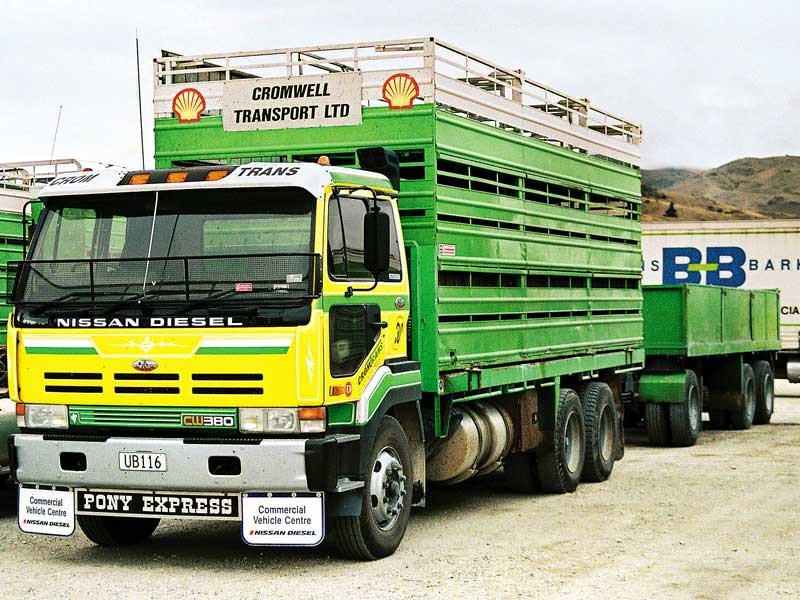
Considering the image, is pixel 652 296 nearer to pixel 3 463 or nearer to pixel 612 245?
pixel 612 245

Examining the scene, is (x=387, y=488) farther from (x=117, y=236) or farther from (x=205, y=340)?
(x=117, y=236)

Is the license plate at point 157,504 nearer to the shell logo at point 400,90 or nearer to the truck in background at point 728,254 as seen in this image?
the shell logo at point 400,90

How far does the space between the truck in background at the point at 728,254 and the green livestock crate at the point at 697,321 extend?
655 centimetres

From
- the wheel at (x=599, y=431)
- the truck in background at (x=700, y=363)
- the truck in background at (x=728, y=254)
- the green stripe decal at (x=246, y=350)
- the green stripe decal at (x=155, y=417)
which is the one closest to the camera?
the green stripe decal at (x=246, y=350)

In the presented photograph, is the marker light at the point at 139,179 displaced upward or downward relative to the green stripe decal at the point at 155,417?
upward

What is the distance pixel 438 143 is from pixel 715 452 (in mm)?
8157

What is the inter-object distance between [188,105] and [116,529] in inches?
128

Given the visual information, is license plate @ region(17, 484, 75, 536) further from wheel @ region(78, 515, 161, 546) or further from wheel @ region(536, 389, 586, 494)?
wheel @ region(536, 389, 586, 494)

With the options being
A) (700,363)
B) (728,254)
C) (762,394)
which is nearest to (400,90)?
(700,363)

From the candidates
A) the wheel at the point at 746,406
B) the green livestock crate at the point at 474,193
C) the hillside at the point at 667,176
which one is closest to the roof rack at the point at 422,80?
the green livestock crate at the point at 474,193

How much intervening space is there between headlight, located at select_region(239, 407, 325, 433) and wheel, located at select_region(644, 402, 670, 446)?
385 inches

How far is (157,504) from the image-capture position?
8719 millimetres

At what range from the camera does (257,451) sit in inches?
331

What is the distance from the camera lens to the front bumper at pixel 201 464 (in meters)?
8.38
